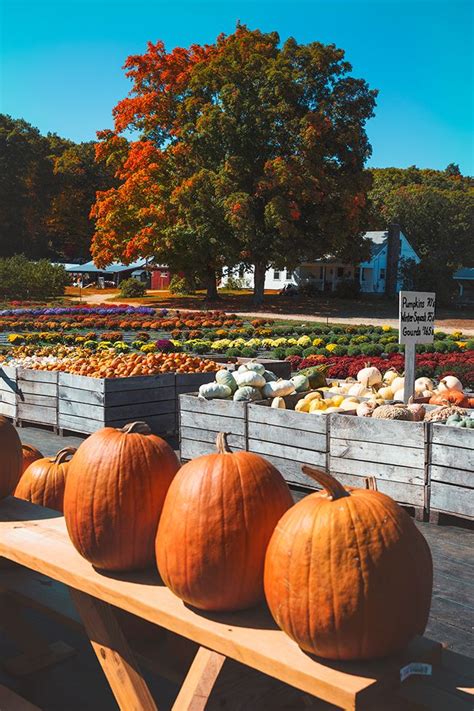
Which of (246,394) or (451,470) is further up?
(246,394)

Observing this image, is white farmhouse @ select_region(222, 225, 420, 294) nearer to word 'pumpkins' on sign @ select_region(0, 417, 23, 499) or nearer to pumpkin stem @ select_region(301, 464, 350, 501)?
word 'pumpkins' on sign @ select_region(0, 417, 23, 499)

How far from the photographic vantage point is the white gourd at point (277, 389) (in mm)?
7027

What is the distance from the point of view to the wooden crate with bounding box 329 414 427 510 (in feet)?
18.1

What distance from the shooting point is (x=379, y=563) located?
6.93 feet

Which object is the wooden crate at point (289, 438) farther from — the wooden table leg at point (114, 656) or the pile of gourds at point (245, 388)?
the wooden table leg at point (114, 656)

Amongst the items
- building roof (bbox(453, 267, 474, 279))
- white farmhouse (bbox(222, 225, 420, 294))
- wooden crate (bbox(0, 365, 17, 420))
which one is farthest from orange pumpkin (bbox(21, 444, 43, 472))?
building roof (bbox(453, 267, 474, 279))

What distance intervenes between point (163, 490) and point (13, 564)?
56.1 inches

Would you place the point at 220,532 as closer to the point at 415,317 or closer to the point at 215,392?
the point at 215,392

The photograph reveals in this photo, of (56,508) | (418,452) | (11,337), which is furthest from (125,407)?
(11,337)

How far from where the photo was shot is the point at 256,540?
2.42m

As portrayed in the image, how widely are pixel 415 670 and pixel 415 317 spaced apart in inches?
199

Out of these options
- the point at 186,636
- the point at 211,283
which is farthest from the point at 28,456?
the point at 211,283

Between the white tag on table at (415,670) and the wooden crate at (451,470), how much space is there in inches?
129

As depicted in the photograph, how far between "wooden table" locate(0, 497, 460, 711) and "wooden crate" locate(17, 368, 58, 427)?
19.5ft
